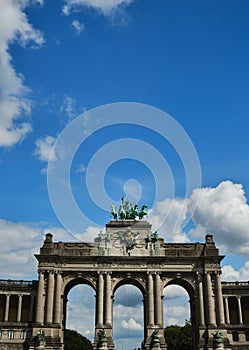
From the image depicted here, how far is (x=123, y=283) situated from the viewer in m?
86.1

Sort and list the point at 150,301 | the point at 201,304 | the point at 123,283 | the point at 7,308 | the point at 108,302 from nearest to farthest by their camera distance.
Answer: the point at 108,302 → the point at 150,301 → the point at 201,304 → the point at 7,308 → the point at 123,283

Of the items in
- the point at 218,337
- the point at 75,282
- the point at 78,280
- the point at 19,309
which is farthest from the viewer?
the point at 75,282

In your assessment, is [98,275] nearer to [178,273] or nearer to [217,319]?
[178,273]

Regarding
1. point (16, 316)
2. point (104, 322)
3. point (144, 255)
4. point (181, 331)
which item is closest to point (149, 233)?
point (144, 255)

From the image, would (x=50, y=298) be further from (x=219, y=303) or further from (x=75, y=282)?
(x=219, y=303)

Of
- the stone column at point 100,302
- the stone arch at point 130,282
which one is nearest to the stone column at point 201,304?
the stone arch at point 130,282

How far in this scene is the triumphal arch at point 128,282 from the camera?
78625 mm

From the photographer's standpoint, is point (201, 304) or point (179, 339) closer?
point (201, 304)

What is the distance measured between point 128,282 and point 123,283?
3.82 feet

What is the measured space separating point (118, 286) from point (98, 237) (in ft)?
34.5

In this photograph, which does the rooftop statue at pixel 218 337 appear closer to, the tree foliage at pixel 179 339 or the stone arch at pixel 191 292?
the stone arch at pixel 191 292

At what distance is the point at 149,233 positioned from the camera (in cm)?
8681

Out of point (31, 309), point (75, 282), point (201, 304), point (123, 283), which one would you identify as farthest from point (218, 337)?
point (31, 309)

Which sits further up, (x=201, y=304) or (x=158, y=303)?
(x=158, y=303)
